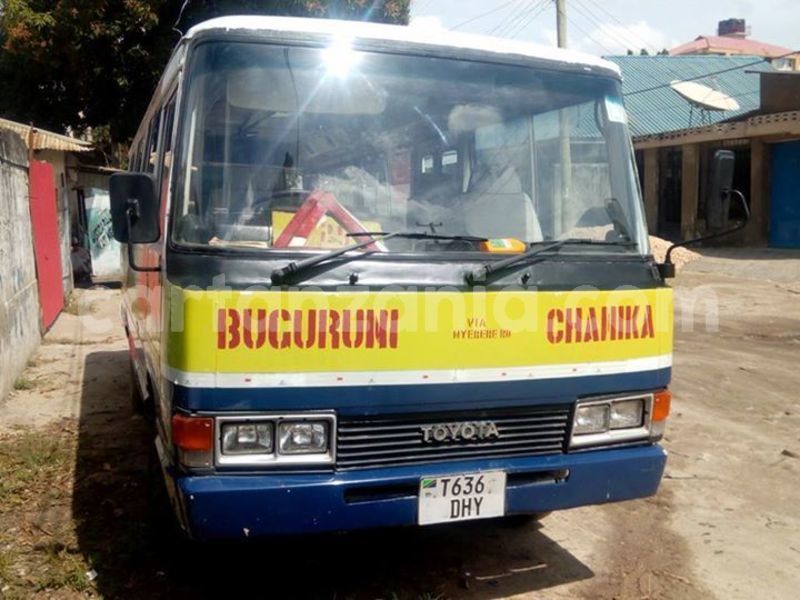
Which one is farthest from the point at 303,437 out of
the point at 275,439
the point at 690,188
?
the point at 690,188

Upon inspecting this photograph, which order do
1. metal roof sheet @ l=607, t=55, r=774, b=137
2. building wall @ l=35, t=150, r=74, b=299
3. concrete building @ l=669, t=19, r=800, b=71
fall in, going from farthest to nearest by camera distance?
1. concrete building @ l=669, t=19, r=800, b=71
2. metal roof sheet @ l=607, t=55, r=774, b=137
3. building wall @ l=35, t=150, r=74, b=299

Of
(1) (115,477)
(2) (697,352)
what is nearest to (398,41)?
(1) (115,477)

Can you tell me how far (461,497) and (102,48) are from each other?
47.3 ft

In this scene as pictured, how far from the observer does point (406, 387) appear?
301cm

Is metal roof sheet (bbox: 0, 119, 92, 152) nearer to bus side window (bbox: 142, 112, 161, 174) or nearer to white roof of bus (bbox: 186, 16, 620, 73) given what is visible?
bus side window (bbox: 142, 112, 161, 174)

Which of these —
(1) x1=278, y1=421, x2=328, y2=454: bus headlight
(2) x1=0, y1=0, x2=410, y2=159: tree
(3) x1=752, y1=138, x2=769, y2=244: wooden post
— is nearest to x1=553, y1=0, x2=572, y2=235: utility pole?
(1) x1=278, y1=421, x2=328, y2=454: bus headlight

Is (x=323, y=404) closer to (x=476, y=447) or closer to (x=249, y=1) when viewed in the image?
(x=476, y=447)

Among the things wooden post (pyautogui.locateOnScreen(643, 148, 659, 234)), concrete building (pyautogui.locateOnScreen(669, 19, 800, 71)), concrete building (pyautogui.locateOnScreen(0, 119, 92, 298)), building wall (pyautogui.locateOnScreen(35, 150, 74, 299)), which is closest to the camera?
concrete building (pyautogui.locateOnScreen(0, 119, 92, 298))

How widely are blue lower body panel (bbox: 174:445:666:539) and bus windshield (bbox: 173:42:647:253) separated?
2.94 feet

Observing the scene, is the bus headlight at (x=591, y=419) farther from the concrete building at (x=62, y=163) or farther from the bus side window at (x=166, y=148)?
the concrete building at (x=62, y=163)

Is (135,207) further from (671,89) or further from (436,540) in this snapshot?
(671,89)

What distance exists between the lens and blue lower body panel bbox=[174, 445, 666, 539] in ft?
9.36

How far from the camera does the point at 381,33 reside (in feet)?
11.0

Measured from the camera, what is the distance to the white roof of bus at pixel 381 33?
314 cm
